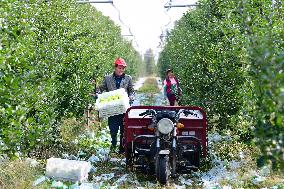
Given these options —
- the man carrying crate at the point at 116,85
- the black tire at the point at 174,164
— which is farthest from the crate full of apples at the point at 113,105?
the black tire at the point at 174,164

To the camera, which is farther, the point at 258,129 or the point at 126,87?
the point at 126,87

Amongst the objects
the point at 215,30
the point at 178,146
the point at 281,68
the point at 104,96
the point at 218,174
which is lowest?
the point at 218,174

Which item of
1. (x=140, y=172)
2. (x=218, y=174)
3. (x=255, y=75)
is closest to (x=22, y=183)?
(x=140, y=172)

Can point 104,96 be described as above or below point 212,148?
above

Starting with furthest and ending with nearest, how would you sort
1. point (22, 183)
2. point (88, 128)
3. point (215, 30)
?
point (88, 128)
point (215, 30)
point (22, 183)

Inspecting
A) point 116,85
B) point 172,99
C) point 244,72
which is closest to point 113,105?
point 116,85

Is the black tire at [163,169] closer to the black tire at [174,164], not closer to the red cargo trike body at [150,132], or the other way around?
the black tire at [174,164]

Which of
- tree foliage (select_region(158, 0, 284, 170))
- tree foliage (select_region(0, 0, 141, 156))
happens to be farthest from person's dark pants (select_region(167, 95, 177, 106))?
tree foliage (select_region(0, 0, 141, 156))

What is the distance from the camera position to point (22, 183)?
6.92 metres

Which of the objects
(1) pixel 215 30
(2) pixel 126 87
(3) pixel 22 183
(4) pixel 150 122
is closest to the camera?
(3) pixel 22 183

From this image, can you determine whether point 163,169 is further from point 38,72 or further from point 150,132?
point 38,72

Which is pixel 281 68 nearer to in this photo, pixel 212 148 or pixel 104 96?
pixel 104 96

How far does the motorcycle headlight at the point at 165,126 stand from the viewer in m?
7.31

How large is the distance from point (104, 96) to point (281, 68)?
5.69m
